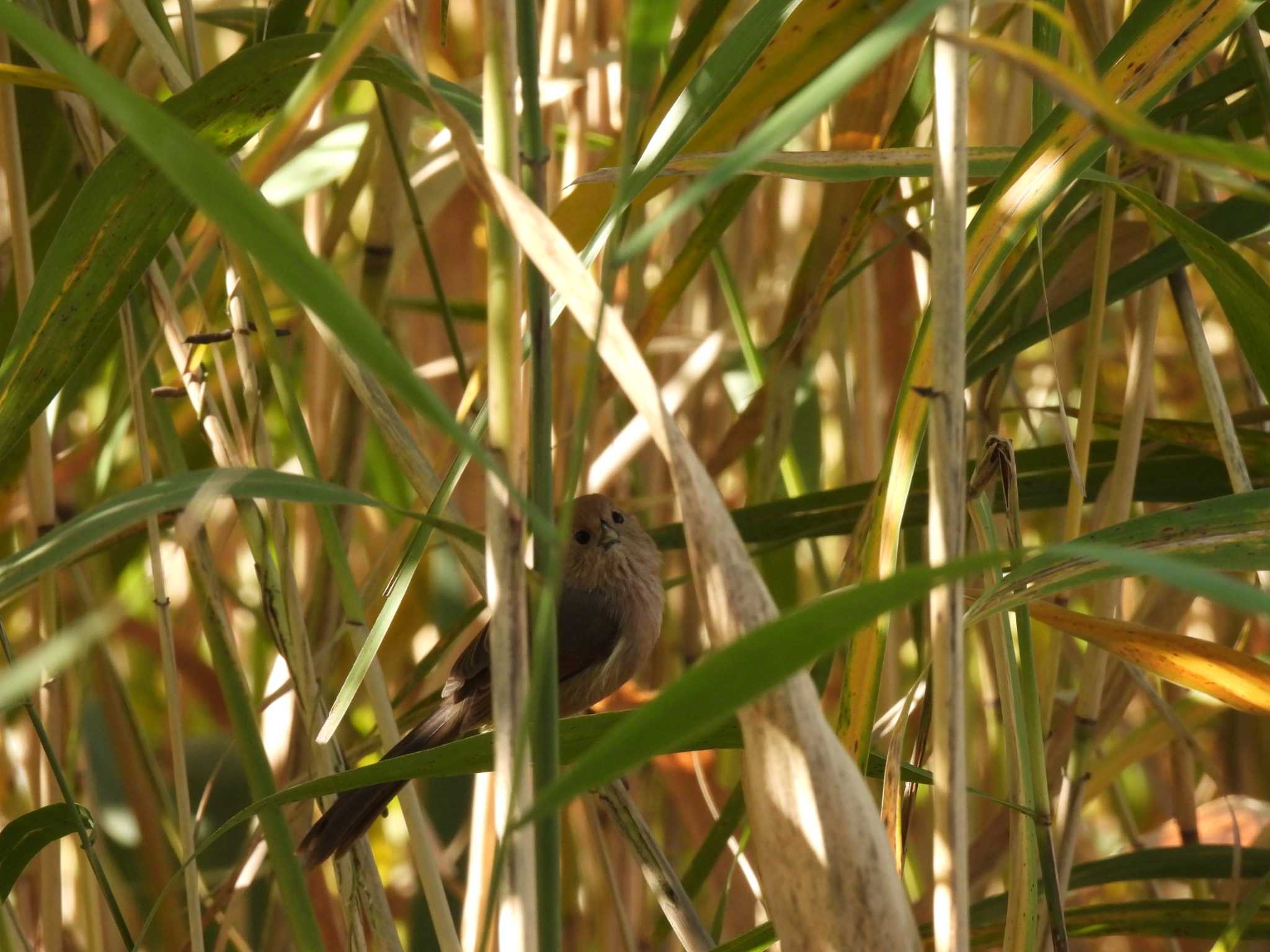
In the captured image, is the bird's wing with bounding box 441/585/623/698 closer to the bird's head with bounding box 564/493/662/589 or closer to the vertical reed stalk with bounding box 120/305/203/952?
the bird's head with bounding box 564/493/662/589

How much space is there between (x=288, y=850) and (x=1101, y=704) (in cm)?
75

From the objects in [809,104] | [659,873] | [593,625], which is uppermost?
[809,104]

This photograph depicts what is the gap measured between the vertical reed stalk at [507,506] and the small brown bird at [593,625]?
31.0 inches

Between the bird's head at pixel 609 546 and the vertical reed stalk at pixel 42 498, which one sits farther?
the bird's head at pixel 609 546

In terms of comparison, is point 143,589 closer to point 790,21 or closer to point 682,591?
point 682,591

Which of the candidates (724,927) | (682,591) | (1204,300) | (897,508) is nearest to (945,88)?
(897,508)

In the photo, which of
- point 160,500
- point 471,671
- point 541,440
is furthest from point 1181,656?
point 471,671

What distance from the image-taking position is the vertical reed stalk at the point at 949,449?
569mm

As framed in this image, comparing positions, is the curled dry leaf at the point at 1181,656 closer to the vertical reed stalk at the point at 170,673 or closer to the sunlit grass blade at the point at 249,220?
the sunlit grass blade at the point at 249,220

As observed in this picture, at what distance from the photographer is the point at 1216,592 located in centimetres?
36

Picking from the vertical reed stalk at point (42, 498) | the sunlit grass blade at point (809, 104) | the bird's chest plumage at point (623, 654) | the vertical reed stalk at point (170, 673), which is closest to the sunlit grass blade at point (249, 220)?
the sunlit grass blade at point (809, 104)

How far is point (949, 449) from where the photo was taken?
22.5 inches

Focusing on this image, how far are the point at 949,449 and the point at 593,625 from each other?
1071mm

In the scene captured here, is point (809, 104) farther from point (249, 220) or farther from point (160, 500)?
point (160, 500)
